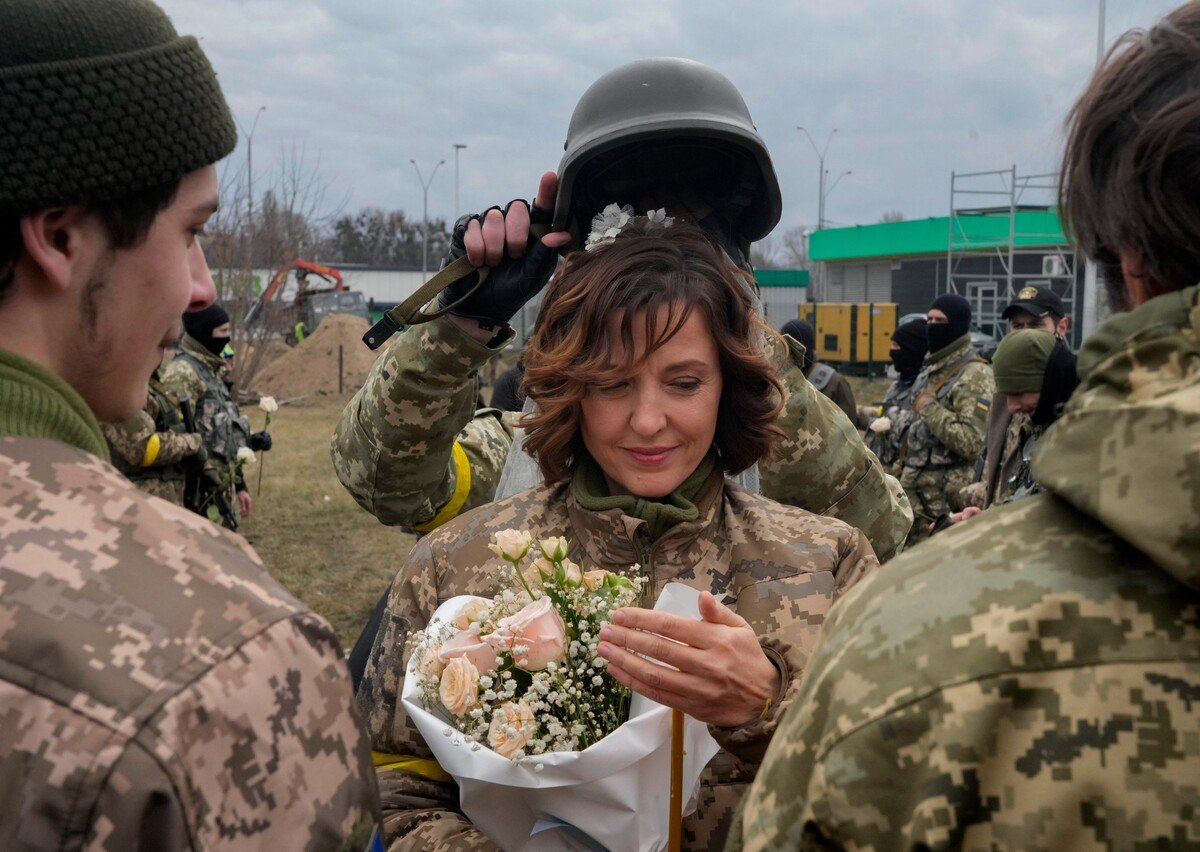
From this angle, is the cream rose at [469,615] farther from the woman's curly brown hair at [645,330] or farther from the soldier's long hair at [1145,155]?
the soldier's long hair at [1145,155]

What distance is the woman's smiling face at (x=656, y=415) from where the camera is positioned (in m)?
2.49

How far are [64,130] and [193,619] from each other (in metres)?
0.56

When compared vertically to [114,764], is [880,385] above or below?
below

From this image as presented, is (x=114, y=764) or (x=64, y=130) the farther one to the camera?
(x=64, y=130)

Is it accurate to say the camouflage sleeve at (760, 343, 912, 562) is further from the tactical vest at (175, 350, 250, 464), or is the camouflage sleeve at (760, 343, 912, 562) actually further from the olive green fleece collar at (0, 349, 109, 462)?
the tactical vest at (175, 350, 250, 464)

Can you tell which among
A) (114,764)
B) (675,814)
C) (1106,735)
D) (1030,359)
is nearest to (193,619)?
(114,764)

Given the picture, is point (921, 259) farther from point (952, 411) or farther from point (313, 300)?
point (952, 411)

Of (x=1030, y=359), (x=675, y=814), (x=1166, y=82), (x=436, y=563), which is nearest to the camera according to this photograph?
(x=1166, y=82)

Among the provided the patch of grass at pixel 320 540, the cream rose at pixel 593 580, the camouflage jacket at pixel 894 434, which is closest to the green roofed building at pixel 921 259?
the patch of grass at pixel 320 540

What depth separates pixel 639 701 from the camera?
6.36 feet

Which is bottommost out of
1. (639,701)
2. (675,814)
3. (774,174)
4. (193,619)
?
(675,814)

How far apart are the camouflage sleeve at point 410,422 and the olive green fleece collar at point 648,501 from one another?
411mm

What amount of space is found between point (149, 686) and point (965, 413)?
289 inches

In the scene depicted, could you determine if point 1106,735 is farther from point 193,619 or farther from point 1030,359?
point 1030,359
